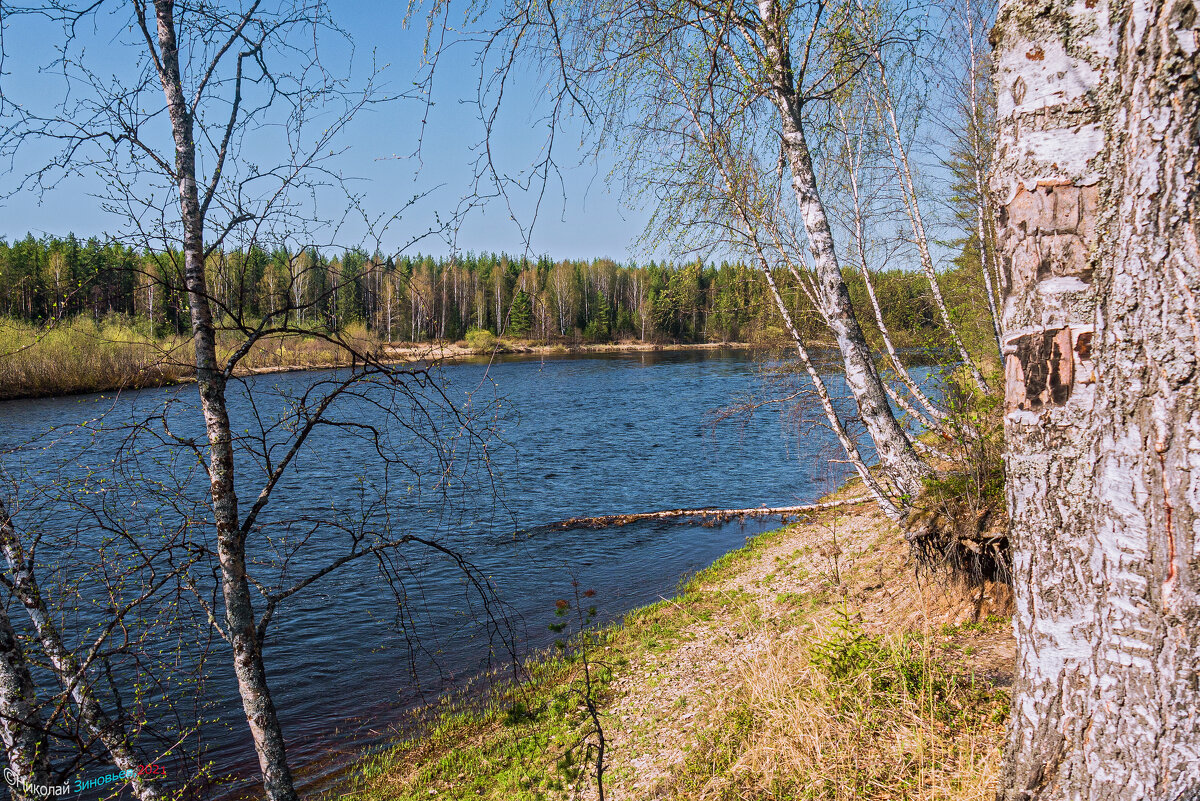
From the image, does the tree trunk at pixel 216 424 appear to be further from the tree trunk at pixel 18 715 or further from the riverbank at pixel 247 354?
the tree trunk at pixel 18 715

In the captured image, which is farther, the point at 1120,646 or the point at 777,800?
Result: the point at 777,800

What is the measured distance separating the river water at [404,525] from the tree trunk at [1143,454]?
233cm

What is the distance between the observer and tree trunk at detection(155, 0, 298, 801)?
3.60m

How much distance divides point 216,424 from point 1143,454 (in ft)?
13.0

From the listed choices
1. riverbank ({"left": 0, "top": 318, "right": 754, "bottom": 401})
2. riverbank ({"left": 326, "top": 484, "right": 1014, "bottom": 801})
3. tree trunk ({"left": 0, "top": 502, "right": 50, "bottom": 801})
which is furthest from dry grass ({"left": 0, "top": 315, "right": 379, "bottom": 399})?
riverbank ({"left": 326, "top": 484, "right": 1014, "bottom": 801})

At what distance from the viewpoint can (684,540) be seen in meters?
14.2

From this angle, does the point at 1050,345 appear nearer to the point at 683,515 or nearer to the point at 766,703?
the point at 766,703

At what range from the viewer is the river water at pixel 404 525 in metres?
5.02

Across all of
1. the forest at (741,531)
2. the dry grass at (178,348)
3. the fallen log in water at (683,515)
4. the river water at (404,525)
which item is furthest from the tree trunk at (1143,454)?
the fallen log in water at (683,515)

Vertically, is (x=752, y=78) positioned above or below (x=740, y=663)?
above

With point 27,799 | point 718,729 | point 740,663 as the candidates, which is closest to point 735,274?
point 740,663

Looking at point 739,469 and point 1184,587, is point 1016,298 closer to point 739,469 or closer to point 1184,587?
point 1184,587

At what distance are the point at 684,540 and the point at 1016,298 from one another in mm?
12710

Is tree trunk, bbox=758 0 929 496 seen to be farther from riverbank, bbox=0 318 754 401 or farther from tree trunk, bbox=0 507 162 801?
tree trunk, bbox=0 507 162 801
